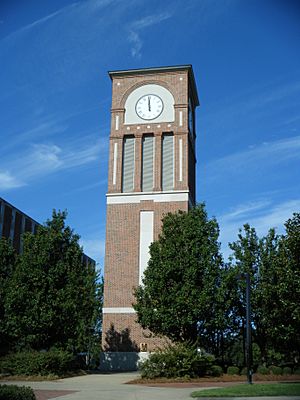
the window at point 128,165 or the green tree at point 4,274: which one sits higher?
the window at point 128,165

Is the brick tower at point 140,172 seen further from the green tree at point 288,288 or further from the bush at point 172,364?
the green tree at point 288,288

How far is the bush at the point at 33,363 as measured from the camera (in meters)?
22.5

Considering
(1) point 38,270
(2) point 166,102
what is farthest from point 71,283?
(2) point 166,102

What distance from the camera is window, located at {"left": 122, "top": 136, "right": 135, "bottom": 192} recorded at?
1441 inches

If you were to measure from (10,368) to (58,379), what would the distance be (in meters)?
2.28

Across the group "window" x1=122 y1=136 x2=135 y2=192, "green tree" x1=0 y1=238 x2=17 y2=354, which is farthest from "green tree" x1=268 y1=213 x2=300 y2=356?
"window" x1=122 y1=136 x2=135 y2=192

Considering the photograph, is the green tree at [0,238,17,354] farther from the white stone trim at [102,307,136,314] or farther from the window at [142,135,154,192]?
the window at [142,135,154,192]

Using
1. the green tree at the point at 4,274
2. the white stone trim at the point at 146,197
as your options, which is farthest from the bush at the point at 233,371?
the white stone trim at the point at 146,197

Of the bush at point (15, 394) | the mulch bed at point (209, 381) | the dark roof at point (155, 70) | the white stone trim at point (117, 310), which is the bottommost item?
the mulch bed at point (209, 381)

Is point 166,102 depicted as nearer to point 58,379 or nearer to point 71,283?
point 71,283

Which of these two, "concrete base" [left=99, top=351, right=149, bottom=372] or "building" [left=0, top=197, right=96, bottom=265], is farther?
"building" [left=0, top=197, right=96, bottom=265]

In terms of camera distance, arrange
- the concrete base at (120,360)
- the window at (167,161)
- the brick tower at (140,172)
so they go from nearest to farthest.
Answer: the concrete base at (120,360), the brick tower at (140,172), the window at (167,161)

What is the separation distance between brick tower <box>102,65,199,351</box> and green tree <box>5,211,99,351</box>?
722cm

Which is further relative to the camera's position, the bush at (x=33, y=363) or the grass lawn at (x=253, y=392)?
the bush at (x=33, y=363)
